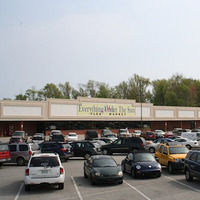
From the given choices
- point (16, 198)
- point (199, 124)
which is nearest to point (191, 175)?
point (16, 198)

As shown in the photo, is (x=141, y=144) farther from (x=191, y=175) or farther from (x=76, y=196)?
(x=76, y=196)

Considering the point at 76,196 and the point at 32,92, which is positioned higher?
the point at 32,92

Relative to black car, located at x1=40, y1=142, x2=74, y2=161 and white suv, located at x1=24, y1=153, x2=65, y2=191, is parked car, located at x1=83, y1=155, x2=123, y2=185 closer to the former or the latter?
white suv, located at x1=24, y1=153, x2=65, y2=191

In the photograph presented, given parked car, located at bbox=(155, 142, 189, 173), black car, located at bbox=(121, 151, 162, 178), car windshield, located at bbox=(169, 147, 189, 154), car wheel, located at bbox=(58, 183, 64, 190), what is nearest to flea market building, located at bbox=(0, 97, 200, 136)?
parked car, located at bbox=(155, 142, 189, 173)

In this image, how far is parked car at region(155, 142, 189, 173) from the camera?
58.3ft

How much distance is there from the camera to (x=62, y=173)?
44.4ft

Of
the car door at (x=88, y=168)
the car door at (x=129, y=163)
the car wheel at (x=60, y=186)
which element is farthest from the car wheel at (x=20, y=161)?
the car wheel at (x=60, y=186)

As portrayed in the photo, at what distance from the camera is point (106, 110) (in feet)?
208

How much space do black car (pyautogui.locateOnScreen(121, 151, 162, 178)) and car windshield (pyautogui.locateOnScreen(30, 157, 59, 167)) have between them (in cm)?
466

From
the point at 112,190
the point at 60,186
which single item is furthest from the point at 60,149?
the point at 112,190

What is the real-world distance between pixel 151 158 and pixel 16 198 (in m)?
7.78

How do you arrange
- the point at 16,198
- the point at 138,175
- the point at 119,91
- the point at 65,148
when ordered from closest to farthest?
the point at 16,198
the point at 138,175
the point at 65,148
the point at 119,91

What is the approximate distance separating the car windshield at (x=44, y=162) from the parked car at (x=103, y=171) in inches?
77.8

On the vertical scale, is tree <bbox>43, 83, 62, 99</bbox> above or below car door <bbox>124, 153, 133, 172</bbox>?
above
